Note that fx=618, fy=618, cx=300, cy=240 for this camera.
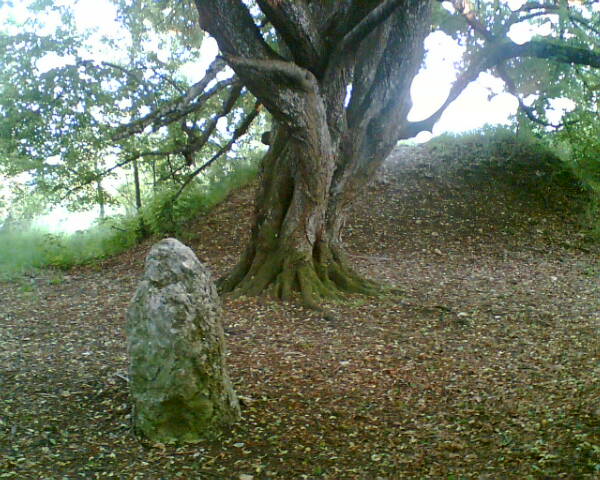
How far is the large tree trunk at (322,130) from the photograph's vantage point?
635 cm

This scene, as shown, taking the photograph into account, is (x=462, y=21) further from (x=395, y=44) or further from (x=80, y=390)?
(x=80, y=390)

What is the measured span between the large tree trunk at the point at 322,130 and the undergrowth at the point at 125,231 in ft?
Answer: 15.0

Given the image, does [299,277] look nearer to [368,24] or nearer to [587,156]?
[368,24]

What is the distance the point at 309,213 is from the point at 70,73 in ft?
12.2

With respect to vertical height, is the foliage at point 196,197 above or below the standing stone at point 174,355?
above

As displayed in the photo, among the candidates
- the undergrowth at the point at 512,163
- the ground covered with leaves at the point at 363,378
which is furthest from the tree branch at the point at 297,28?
the undergrowth at the point at 512,163

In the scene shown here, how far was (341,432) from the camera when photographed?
412cm

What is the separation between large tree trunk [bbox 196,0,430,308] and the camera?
635 cm

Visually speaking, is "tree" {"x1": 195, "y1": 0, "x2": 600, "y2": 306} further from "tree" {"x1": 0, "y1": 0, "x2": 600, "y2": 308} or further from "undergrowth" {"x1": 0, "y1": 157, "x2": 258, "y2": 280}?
"undergrowth" {"x1": 0, "y1": 157, "x2": 258, "y2": 280}

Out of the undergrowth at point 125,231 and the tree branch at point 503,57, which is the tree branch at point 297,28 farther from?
the undergrowth at point 125,231

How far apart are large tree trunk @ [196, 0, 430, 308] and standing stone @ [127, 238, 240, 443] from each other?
2790 mm

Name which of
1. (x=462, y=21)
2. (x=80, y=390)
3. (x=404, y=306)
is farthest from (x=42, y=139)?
(x=462, y=21)

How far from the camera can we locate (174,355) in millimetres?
3893

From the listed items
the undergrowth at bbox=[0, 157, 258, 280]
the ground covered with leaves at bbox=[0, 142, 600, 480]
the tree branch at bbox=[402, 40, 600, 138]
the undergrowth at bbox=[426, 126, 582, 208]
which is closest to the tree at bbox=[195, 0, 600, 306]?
the tree branch at bbox=[402, 40, 600, 138]
